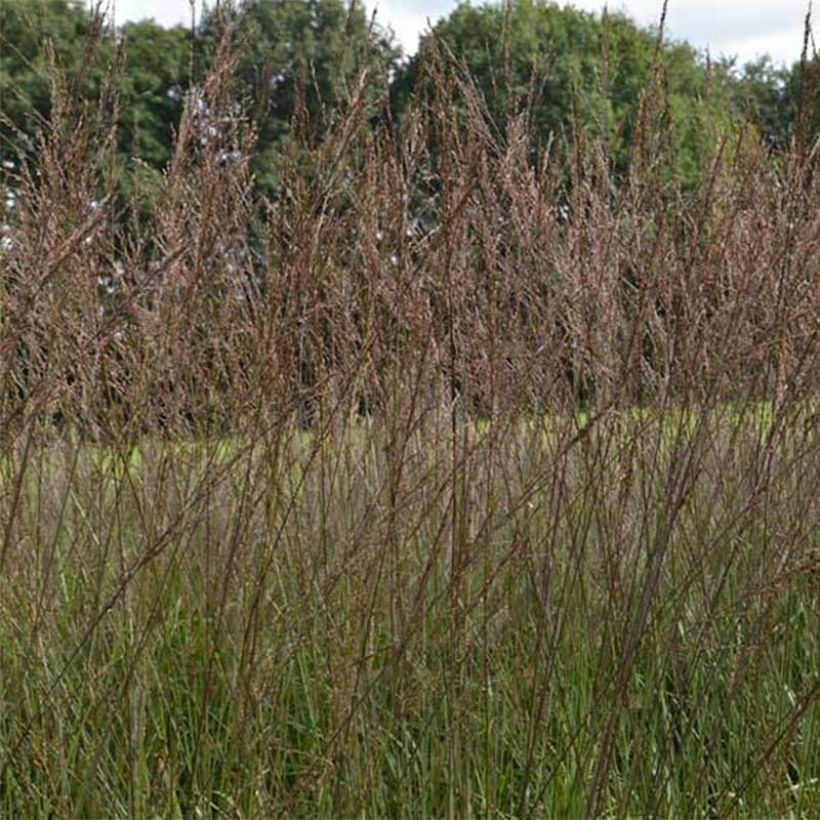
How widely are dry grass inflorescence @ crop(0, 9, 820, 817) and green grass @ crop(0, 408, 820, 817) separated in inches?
0.6

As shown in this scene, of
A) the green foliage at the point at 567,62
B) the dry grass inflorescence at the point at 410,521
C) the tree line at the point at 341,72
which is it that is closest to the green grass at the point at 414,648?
the dry grass inflorescence at the point at 410,521

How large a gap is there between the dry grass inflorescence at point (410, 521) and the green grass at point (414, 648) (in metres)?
0.02

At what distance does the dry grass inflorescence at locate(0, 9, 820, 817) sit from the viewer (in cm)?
183

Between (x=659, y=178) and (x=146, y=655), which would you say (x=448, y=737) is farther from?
(x=659, y=178)

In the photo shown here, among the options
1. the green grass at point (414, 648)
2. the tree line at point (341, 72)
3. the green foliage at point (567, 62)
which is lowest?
the green grass at point (414, 648)

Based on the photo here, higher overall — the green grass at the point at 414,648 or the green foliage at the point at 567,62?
the green foliage at the point at 567,62

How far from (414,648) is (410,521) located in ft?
0.69

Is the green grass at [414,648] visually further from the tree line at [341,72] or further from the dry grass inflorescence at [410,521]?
the tree line at [341,72]

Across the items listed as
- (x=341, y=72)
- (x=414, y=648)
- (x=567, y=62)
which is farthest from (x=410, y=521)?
(x=567, y=62)

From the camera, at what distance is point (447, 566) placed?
275 cm

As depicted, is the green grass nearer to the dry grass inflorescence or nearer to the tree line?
the dry grass inflorescence

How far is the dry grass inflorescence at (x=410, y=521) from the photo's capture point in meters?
1.83

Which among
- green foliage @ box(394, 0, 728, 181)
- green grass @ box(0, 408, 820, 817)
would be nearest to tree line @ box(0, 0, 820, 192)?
green foliage @ box(394, 0, 728, 181)

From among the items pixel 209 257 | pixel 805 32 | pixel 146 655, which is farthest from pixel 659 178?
pixel 146 655
